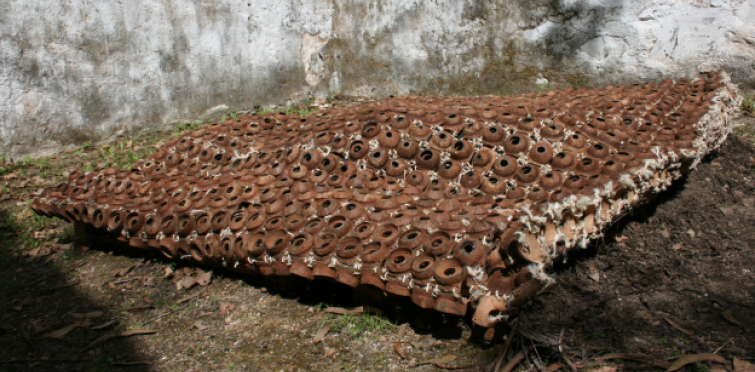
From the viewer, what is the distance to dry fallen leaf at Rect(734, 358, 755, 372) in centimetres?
229

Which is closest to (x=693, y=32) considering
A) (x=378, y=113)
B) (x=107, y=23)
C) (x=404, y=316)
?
(x=378, y=113)

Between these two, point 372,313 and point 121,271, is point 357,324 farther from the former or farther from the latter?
point 121,271

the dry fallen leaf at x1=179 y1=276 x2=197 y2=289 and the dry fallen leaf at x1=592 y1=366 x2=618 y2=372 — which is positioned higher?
the dry fallen leaf at x1=592 y1=366 x2=618 y2=372

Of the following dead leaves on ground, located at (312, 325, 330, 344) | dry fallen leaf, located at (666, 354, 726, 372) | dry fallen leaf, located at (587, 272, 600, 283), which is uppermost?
dry fallen leaf, located at (666, 354, 726, 372)

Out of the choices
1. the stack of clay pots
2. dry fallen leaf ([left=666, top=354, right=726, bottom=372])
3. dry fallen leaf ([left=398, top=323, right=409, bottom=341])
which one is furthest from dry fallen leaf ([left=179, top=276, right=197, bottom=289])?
dry fallen leaf ([left=666, top=354, right=726, bottom=372])

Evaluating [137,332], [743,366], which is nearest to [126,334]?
[137,332]

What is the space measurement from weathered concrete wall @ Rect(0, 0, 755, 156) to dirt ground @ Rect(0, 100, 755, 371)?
5.55 feet

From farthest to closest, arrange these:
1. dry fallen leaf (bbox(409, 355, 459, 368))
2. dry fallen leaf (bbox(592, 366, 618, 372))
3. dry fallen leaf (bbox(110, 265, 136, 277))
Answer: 1. dry fallen leaf (bbox(110, 265, 136, 277))
2. dry fallen leaf (bbox(409, 355, 459, 368))
3. dry fallen leaf (bbox(592, 366, 618, 372))

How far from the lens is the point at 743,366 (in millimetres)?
2318

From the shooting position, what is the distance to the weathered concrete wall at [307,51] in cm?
491

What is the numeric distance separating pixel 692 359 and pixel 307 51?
5.54 meters

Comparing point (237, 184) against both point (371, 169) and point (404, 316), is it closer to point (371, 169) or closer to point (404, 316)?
point (371, 169)

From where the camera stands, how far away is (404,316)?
117 inches

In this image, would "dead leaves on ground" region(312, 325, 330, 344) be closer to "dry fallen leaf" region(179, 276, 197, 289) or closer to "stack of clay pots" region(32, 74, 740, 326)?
"stack of clay pots" region(32, 74, 740, 326)
